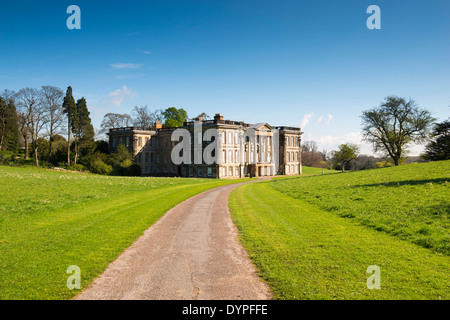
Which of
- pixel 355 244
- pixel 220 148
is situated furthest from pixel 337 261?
pixel 220 148

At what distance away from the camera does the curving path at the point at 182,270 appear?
7.23 meters

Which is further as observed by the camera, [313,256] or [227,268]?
[313,256]

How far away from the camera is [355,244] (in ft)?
35.1

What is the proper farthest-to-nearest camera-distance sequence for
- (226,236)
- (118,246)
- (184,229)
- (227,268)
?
(184,229) → (226,236) → (118,246) → (227,268)

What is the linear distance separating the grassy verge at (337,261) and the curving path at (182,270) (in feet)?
2.02

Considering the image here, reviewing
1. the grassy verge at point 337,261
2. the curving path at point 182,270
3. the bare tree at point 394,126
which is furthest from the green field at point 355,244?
the bare tree at point 394,126

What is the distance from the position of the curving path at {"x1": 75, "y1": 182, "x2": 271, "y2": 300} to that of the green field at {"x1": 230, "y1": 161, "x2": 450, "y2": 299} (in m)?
0.64
